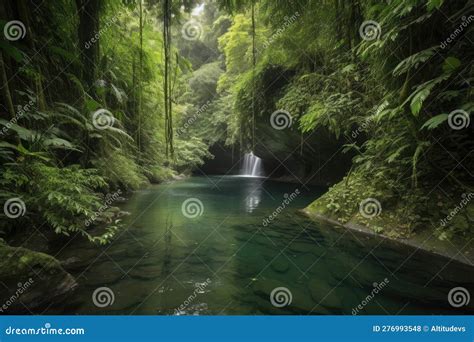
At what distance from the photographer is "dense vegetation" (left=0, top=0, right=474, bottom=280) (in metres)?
4.49

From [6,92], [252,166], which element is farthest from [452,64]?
[252,166]

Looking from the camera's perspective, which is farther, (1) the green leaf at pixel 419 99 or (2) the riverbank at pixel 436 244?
(2) the riverbank at pixel 436 244

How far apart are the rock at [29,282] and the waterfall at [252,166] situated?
23.0 m

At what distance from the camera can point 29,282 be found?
10.6ft

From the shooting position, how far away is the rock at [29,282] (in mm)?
3070

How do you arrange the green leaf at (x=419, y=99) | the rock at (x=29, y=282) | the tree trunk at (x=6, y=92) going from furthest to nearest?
1. the tree trunk at (x=6, y=92)
2. the green leaf at (x=419, y=99)
3. the rock at (x=29, y=282)

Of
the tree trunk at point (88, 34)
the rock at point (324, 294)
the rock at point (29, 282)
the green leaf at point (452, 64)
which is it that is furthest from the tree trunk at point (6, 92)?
the green leaf at point (452, 64)

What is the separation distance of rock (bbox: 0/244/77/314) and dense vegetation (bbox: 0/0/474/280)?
2.67ft

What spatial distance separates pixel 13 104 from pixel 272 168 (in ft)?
67.4

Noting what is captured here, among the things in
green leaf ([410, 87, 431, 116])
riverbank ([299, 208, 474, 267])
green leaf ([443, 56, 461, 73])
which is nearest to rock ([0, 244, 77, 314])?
green leaf ([410, 87, 431, 116])

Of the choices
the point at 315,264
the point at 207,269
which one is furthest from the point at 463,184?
the point at 207,269

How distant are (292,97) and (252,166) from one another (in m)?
17.2

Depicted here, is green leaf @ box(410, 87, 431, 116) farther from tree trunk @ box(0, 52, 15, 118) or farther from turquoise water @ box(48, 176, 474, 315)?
tree trunk @ box(0, 52, 15, 118)

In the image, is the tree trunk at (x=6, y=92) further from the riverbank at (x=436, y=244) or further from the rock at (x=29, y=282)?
the riverbank at (x=436, y=244)
